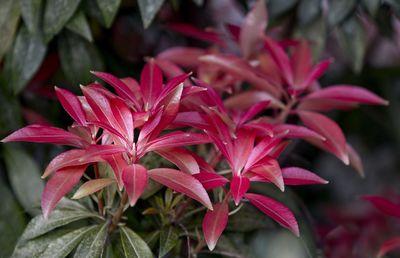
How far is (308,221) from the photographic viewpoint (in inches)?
38.7

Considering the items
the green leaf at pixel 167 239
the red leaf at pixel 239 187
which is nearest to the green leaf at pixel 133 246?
the green leaf at pixel 167 239

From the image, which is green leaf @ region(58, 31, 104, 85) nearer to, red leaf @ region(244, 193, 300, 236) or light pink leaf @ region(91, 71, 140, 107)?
light pink leaf @ region(91, 71, 140, 107)

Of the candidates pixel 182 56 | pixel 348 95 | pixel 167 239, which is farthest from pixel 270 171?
pixel 182 56

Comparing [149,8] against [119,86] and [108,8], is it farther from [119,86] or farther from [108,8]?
[119,86]

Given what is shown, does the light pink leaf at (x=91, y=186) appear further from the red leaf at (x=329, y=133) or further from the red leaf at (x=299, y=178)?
the red leaf at (x=329, y=133)

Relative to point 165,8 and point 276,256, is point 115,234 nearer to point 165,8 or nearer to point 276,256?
point 276,256

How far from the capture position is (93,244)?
0.71m

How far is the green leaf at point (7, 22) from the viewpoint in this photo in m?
0.96

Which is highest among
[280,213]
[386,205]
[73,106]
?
[73,106]

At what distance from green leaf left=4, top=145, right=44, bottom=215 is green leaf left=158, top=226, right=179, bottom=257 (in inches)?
8.5

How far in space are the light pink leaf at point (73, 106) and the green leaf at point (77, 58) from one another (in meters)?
0.28

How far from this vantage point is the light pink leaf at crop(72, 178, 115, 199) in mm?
692

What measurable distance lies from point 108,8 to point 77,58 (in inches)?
5.3

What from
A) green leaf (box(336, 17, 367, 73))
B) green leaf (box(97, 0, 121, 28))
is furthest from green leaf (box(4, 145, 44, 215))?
green leaf (box(336, 17, 367, 73))
